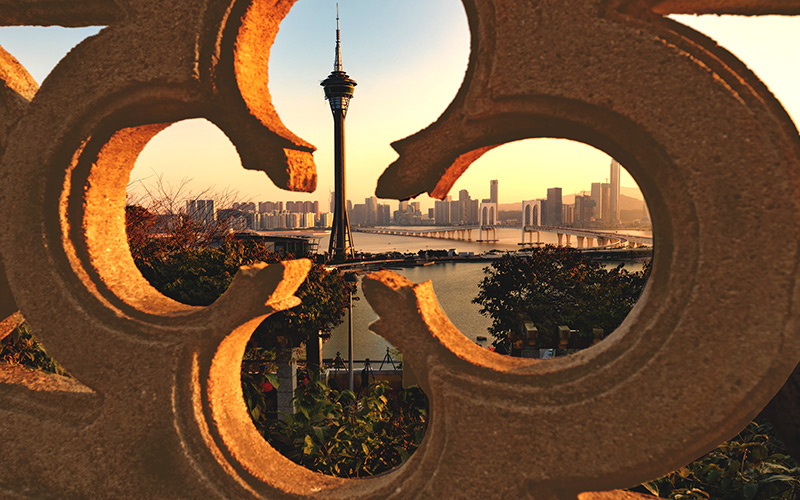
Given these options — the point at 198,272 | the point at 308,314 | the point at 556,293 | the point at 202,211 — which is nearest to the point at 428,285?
the point at 308,314

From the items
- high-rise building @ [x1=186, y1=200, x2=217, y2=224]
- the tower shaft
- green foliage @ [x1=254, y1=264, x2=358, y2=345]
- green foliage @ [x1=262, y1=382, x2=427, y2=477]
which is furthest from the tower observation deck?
green foliage @ [x1=262, y1=382, x2=427, y2=477]

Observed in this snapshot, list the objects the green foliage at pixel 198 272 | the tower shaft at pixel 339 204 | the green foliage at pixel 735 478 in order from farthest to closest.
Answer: the tower shaft at pixel 339 204 < the green foliage at pixel 198 272 < the green foliage at pixel 735 478

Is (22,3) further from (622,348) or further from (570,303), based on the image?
(570,303)

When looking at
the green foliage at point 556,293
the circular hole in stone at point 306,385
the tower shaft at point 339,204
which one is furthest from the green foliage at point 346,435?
the tower shaft at point 339,204

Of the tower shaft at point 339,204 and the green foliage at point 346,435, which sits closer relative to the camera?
the green foliage at point 346,435

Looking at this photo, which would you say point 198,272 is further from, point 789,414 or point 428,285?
point 789,414

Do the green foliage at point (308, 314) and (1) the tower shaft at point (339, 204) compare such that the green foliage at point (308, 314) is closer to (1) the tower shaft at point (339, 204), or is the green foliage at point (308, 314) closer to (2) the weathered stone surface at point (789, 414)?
(2) the weathered stone surface at point (789, 414)

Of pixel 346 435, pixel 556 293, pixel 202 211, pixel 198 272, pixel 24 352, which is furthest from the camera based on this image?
pixel 202 211

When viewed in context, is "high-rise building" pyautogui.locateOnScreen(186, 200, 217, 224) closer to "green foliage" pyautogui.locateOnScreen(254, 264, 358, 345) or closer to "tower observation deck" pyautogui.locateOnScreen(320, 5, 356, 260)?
"green foliage" pyautogui.locateOnScreen(254, 264, 358, 345)
